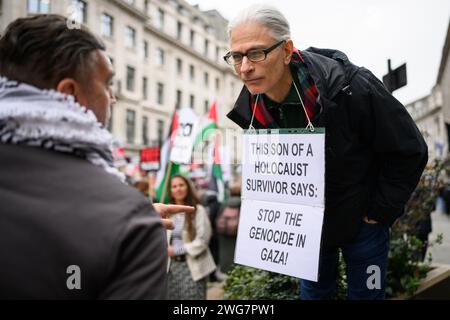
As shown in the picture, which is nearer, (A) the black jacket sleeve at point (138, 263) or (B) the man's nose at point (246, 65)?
(A) the black jacket sleeve at point (138, 263)

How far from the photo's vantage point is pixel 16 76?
1074mm

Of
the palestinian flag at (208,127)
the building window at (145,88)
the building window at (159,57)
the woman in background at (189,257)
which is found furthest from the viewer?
the building window at (159,57)

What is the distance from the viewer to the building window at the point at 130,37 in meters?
28.1

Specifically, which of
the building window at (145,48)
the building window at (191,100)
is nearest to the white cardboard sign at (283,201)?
the building window at (145,48)

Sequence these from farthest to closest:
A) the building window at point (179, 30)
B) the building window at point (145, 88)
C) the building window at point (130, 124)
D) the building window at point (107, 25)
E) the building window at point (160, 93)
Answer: the building window at point (179, 30), the building window at point (160, 93), the building window at point (145, 88), the building window at point (130, 124), the building window at point (107, 25)

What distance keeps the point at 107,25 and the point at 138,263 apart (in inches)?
996

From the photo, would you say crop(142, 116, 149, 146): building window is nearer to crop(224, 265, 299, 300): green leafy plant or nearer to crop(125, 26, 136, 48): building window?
crop(125, 26, 136, 48): building window

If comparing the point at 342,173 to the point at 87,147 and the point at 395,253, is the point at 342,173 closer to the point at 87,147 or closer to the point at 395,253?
the point at 87,147

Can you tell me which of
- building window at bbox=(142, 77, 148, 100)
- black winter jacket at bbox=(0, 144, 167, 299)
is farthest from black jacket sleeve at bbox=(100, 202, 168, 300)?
building window at bbox=(142, 77, 148, 100)

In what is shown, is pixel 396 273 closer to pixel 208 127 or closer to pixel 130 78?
pixel 208 127

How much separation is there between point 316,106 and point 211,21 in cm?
4726

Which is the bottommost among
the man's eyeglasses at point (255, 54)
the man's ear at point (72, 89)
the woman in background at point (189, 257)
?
the woman in background at point (189, 257)

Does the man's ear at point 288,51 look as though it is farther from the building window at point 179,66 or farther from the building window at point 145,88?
the building window at point 179,66
